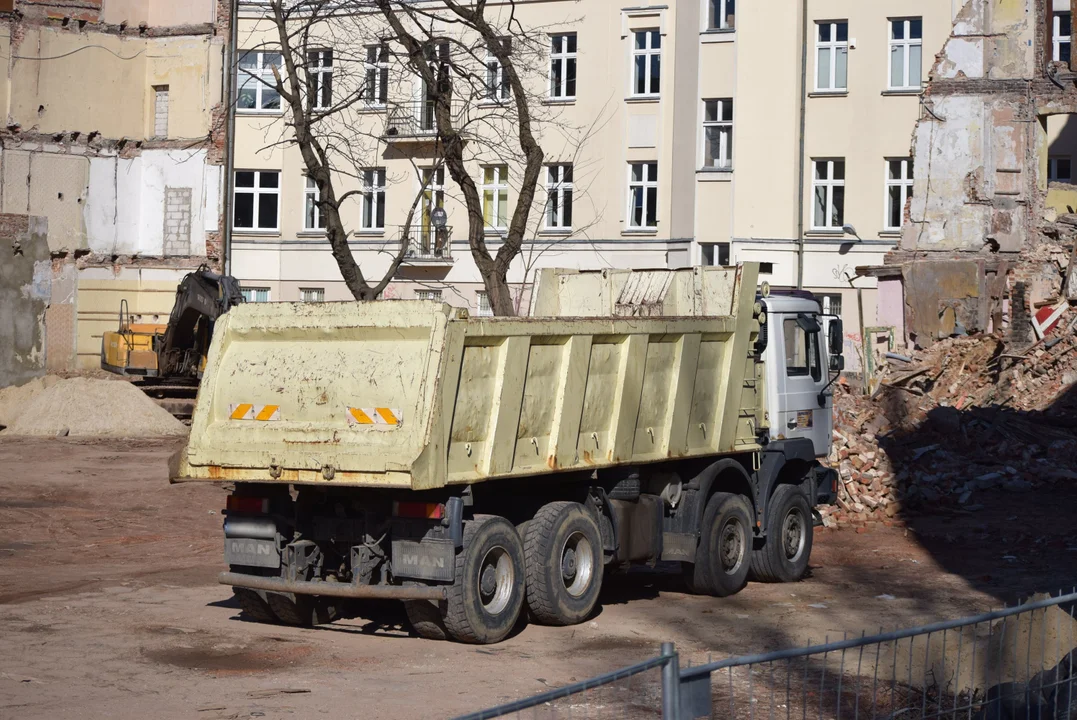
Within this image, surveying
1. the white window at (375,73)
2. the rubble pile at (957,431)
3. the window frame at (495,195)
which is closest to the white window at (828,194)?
the window frame at (495,195)

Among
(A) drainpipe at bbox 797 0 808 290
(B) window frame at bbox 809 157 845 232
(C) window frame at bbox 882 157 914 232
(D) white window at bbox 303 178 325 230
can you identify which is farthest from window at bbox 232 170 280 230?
(C) window frame at bbox 882 157 914 232

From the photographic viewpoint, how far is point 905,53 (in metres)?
39.2

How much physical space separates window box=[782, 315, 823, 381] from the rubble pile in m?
4.13

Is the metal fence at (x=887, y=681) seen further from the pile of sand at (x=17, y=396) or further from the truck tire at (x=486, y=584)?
the pile of sand at (x=17, y=396)

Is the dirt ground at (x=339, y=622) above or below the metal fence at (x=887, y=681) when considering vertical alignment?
below

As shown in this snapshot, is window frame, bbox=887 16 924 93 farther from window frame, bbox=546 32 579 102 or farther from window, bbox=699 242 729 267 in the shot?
window frame, bbox=546 32 579 102

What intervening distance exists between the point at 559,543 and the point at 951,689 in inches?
134

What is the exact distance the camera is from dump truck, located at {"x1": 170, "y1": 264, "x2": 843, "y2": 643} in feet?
32.6

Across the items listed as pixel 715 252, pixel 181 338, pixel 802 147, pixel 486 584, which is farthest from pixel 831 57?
pixel 486 584

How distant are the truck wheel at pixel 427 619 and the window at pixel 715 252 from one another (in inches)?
1234

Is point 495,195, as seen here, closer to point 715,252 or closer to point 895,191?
point 715,252

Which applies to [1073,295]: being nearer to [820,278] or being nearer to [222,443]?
[820,278]

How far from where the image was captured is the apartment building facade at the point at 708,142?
3953 cm

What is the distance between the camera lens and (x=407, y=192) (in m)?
44.8
